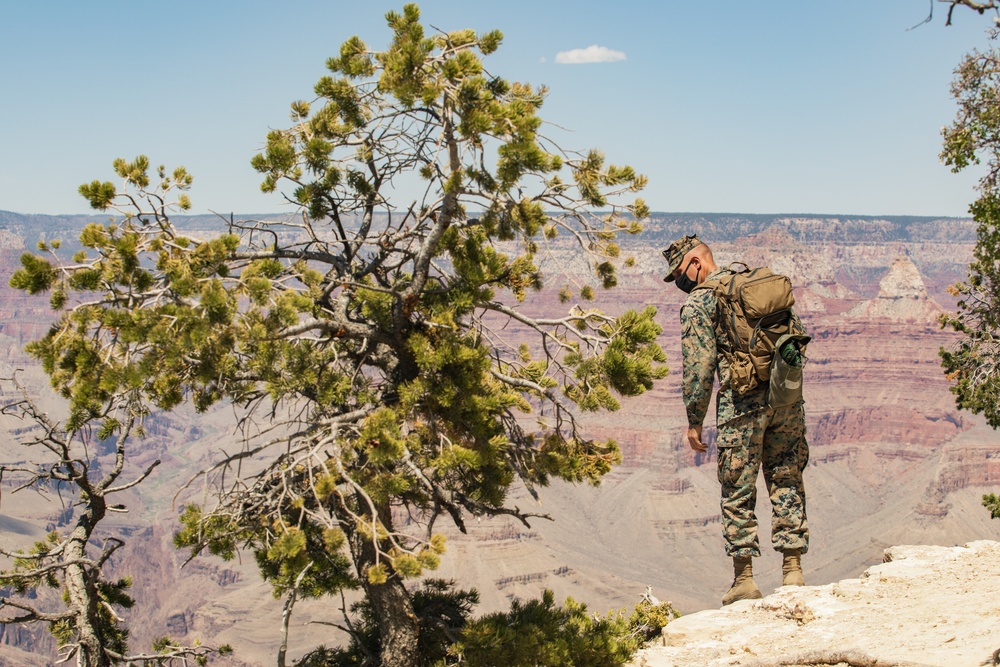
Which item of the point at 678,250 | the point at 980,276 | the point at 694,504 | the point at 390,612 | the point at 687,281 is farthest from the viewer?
the point at 694,504

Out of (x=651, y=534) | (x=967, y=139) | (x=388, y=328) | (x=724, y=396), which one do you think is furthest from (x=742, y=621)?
(x=651, y=534)

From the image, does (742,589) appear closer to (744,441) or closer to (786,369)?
(744,441)

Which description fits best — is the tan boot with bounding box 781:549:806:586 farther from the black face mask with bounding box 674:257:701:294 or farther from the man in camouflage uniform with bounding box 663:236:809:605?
the black face mask with bounding box 674:257:701:294

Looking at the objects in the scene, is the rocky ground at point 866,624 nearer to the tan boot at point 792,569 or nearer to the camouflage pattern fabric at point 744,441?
the tan boot at point 792,569

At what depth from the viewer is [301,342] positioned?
6645 mm

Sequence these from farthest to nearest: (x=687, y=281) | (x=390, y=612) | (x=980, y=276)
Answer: (x=980, y=276) → (x=390, y=612) → (x=687, y=281)

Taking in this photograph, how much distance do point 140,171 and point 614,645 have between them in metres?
5.26

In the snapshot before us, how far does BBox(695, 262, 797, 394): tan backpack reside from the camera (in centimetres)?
617

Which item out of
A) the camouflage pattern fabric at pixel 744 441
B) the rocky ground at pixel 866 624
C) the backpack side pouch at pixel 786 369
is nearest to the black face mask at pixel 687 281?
the camouflage pattern fabric at pixel 744 441

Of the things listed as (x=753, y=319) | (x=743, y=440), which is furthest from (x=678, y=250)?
(x=743, y=440)

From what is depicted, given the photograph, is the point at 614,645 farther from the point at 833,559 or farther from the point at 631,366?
the point at 833,559

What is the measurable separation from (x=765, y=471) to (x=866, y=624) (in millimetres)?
1272

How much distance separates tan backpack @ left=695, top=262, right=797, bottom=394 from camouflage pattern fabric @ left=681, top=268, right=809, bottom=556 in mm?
99

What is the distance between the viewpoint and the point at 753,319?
6.24m
